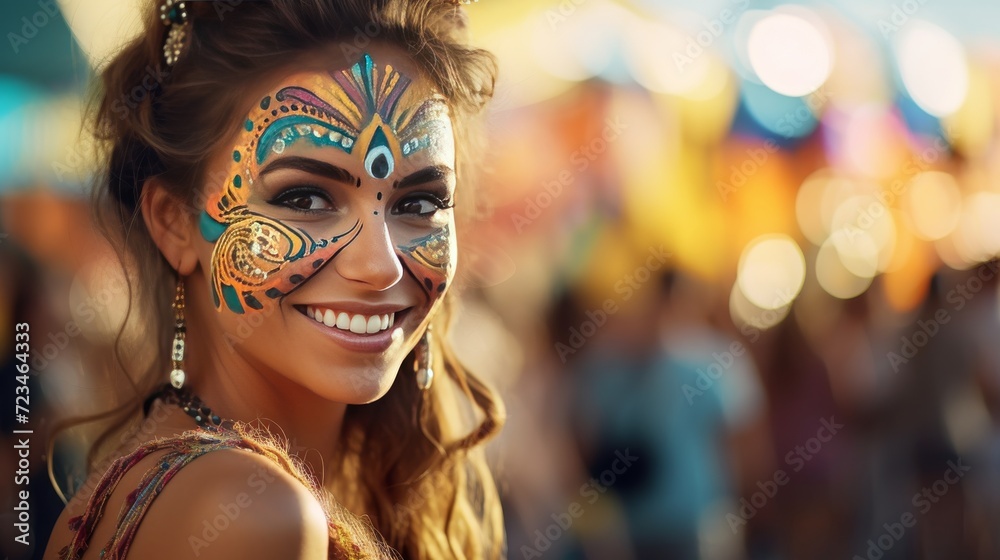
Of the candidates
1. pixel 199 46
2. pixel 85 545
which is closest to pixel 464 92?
pixel 199 46

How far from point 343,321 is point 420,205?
33 cm

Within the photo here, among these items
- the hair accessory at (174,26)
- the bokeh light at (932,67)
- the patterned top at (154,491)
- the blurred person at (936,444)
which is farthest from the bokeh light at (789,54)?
the patterned top at (154,491)

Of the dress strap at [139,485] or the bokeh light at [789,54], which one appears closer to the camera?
the dress strap at [139,485]

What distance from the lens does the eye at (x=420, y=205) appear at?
2088 millimetres

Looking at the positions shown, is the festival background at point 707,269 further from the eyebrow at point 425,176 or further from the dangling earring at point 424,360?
the eyebrow at point 425,176

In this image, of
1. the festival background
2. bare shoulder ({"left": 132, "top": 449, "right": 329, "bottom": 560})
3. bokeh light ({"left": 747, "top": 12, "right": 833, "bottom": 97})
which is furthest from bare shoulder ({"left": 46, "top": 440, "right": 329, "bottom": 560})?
bokeh light ({"left": 747, "top": 12, "right": 833, "bottom": 97})

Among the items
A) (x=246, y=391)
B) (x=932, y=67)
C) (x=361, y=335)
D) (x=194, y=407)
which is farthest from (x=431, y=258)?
(x=932, y=67)

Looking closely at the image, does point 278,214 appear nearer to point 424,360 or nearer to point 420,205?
point 420,205

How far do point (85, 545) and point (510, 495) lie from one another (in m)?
2.27

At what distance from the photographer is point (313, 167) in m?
1.95

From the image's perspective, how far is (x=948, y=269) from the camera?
4.98 meters

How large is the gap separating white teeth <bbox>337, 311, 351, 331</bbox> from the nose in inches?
3.3

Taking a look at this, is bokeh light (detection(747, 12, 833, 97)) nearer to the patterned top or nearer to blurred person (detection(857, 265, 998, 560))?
blurred person (detection(857, 265, 998, 560))

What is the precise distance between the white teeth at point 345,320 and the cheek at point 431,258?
0.14 m
